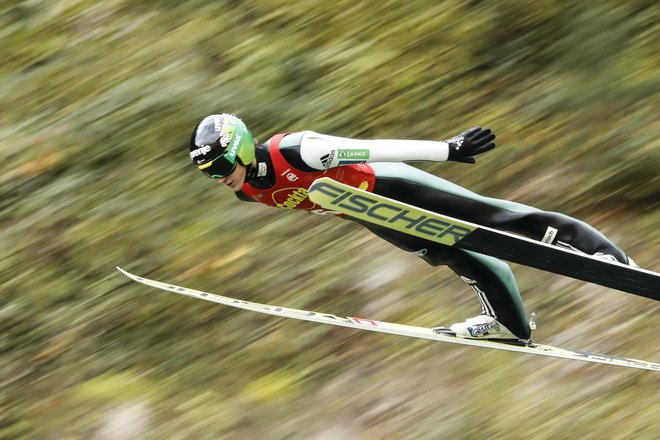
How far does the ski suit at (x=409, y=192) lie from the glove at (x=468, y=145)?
0.23 feet

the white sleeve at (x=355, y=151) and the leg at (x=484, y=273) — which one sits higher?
the white sleeve at (x=355, y=151)

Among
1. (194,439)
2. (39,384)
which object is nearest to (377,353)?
(194,439)

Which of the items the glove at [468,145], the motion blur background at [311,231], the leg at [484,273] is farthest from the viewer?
the motion blur background at [311,231]

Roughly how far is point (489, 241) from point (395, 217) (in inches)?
23.1

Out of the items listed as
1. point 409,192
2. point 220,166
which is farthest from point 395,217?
point 220,166

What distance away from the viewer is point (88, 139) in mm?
11375

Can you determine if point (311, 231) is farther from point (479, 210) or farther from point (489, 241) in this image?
point (489, 241)

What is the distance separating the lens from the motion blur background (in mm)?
8547

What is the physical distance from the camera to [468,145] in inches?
242

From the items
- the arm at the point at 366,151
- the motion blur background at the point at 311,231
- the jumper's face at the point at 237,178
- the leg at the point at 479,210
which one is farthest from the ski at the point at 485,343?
the arm at the point at 366,151

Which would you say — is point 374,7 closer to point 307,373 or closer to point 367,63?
point 367,63

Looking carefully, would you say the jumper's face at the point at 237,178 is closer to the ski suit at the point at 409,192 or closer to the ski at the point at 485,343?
the ski suit at the point at 409,192

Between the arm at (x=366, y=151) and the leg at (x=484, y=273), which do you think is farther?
the leg at (x=484, y=273)

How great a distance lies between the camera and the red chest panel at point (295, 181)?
20.1 ft
